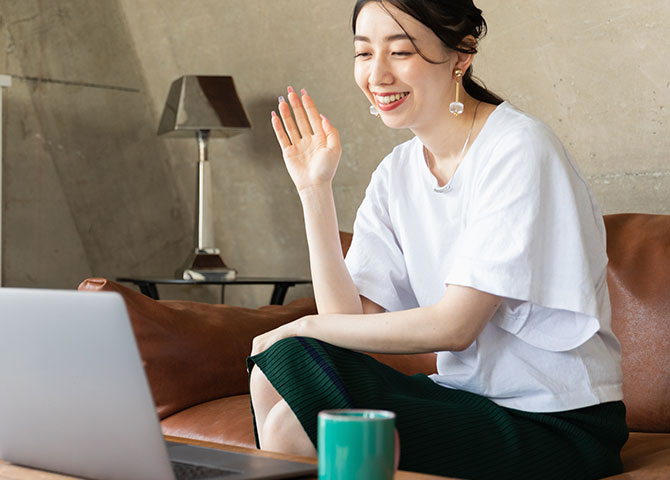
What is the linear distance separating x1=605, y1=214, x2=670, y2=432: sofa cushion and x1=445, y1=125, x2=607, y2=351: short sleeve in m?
0.39

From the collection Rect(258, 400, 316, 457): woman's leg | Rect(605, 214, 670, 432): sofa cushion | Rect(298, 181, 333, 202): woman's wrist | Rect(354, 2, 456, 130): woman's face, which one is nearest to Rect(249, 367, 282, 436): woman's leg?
Rect(258, 400, 316, 457): woman's leg

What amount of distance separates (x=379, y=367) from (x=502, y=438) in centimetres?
20

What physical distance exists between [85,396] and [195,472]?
0.47 ft

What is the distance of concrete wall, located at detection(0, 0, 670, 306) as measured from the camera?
3088 mm

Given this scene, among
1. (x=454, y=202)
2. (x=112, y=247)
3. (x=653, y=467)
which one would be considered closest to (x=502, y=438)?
(x=653, y=467)

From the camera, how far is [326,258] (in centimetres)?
157

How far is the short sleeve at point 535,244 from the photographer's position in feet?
4.20

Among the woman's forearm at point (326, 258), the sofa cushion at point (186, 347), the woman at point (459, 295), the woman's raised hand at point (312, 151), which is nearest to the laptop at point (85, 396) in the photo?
the woman at point (459, 295)

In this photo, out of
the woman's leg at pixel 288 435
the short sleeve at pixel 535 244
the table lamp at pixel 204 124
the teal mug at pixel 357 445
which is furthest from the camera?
the table lamp at pixel 204 124

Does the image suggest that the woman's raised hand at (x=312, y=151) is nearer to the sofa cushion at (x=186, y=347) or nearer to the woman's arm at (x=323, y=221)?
the woman's arm at (x=323, y=221)

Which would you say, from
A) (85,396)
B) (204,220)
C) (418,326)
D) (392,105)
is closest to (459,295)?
(418,326)

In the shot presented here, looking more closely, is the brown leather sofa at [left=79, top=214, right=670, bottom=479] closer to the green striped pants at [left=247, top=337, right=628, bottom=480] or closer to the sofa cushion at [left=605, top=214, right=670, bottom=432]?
the sofa cushion at [left=605, top=214, right=670, bottom=432]

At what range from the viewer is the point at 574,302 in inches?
51.0

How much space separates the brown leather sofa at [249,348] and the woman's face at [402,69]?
0.57 m
